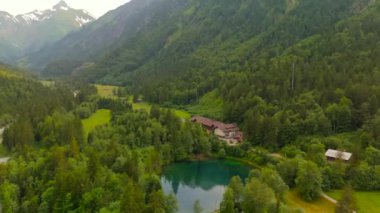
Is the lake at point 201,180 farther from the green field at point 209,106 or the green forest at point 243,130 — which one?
the green field at point 209,106

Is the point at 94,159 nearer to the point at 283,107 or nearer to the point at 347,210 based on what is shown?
the point at 347,210

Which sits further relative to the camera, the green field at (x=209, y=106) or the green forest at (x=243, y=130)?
the green field at (x=209, y=106)

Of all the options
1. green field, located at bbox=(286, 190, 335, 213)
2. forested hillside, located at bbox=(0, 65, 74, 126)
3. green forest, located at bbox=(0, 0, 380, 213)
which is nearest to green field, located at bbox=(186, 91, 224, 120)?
green forest, located at bbox=(0, 0, 380, 213)

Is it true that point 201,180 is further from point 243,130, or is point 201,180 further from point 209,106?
point 209,106

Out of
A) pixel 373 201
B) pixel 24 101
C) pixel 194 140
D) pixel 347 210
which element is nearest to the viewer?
pixel 347 210

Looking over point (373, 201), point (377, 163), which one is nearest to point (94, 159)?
point (373, 201)

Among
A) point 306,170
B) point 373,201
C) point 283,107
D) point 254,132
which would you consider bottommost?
point 373,201

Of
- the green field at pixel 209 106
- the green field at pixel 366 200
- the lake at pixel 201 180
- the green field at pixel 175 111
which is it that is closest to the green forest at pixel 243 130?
the green field at pixel 366 200
